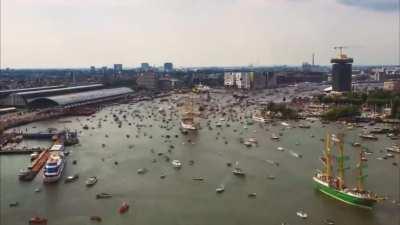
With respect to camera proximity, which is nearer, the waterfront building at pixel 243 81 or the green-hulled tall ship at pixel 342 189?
the green-hulled tall ship at pixel 342 189

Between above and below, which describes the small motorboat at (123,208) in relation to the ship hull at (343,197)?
below

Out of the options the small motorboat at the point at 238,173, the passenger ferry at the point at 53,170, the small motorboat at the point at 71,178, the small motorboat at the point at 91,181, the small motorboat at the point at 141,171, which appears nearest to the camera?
the small motorboat at the point at 91,181

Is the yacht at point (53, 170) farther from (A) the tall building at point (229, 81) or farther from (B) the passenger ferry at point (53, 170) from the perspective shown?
(A) the tall building at point (229, 81)

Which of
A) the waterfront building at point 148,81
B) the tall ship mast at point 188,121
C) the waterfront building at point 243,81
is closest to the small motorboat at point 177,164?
the tall ship mast at point 188,121

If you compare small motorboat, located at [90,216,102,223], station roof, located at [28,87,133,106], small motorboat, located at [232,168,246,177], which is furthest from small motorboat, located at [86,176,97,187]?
station roof, located at [28,87,133,106]

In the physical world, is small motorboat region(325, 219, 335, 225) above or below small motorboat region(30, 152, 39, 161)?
below

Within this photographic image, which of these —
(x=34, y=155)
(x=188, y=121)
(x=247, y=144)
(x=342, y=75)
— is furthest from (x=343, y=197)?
(x=342, y=75)

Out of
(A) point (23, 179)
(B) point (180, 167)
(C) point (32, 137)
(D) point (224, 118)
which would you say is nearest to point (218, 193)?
(B) point (180, 167)

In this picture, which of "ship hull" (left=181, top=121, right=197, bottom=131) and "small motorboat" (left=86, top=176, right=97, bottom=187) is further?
"ship hull" (left=181, top=121, right=197, bottom=131)

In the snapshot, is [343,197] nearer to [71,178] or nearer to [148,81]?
[71,178]

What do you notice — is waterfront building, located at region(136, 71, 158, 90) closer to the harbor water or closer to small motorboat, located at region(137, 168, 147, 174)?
the harbor water
